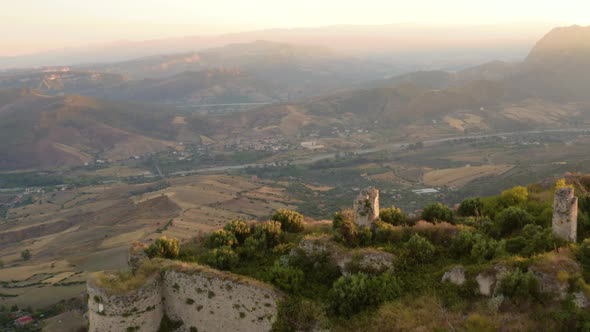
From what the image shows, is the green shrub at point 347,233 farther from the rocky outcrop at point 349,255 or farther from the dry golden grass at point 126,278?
the dry golden grass at point 126,278

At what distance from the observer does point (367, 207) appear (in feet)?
83.3

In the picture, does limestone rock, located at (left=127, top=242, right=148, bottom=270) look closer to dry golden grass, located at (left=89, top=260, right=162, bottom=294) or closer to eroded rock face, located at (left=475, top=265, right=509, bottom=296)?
dry golden grass, located at (left=89, top=260, right=162, bottom=294)

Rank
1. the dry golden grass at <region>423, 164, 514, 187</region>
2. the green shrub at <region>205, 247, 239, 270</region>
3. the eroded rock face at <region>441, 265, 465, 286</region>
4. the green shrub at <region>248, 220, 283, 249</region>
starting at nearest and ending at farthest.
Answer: the eroded rock face at <region>441, 265, 465, 286</region>, the green shrub at <region>205, 247, 239, 270</region>, the green shrub at <region>248, 220, 283, 249</region>, the dry golden grass at <region>423, 164, 514, 187</region>

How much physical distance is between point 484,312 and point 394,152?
499 ft

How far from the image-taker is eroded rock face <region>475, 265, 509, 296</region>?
1915 centimetres

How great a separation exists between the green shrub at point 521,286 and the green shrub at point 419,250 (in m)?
4.34

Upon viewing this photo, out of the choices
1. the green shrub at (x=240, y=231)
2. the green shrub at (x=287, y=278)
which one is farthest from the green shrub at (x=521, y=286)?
the green shrub at (x=240, y=231)

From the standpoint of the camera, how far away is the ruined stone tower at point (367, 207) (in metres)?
25.3

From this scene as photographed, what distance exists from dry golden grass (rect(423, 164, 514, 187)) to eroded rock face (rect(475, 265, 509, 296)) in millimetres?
95749

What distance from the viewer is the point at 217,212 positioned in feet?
329

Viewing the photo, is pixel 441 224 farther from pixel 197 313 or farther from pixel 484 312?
pixel 197 313

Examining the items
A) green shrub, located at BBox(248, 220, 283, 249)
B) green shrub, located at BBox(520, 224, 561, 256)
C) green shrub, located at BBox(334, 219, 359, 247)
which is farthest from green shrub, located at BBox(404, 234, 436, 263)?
green shrub, located at BBox(248, 220, 283, 249)

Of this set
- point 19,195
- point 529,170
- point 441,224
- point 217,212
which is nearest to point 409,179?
point 529,170

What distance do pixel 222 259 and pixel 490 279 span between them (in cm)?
1252
